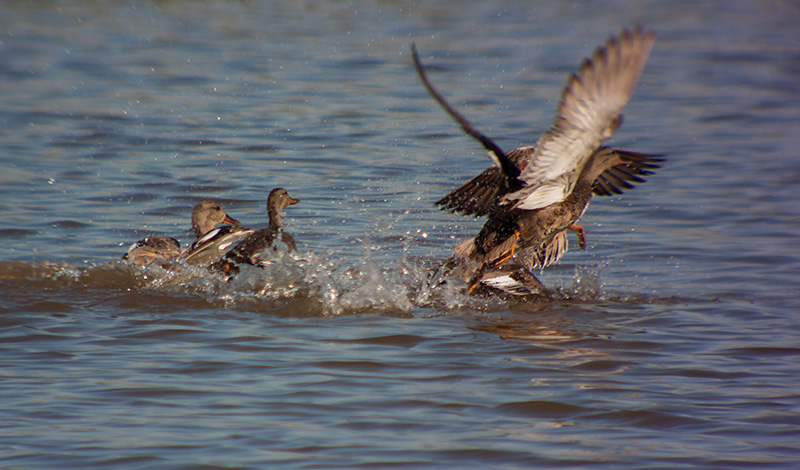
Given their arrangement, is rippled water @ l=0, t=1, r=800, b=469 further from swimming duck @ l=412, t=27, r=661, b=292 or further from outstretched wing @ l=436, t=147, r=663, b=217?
outstretched wing @ l=436, t=147, r=663, b=217

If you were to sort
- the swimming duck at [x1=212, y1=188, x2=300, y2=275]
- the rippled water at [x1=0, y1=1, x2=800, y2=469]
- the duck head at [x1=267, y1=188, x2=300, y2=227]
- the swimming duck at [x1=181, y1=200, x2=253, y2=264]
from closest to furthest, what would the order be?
the rippled water at [x1=0, y1=1, x2=800, y2=469]
the swimming duck at [x1=212, y1=188, x2=300, y2=275]
the swimming duck at [x1=181, y1=200, x2=253, y2=264]
the duck head at [x1=267, y1=188, x2=300, y2=227]

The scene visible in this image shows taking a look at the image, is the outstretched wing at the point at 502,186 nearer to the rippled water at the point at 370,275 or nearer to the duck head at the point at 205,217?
the rippled water at the point at 370,275

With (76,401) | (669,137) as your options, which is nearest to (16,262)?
(76,401)

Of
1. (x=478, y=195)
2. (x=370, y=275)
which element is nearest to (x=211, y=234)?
(x=370, y=275)

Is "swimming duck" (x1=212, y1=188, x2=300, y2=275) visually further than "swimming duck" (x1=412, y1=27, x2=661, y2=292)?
Yes

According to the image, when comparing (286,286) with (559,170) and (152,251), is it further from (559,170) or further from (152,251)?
(559,170)

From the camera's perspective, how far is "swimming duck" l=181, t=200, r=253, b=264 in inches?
312

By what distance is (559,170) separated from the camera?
642cm

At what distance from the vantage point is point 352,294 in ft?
23.2

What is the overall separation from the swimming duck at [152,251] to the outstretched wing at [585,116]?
2.85 meters

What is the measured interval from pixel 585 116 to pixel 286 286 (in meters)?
2.71

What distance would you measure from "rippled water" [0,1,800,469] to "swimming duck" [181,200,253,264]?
0.50 metres

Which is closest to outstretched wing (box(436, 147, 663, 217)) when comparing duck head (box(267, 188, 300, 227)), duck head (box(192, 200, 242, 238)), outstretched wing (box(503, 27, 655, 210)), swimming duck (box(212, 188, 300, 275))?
outstretched wing (box(503, 27, 655, 210))

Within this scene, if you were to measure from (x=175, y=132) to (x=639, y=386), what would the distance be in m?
9.05
